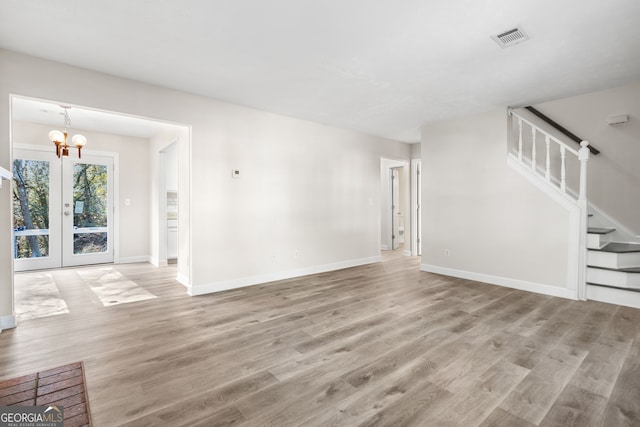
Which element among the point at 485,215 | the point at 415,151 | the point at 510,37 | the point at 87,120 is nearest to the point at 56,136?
the point at 87,120

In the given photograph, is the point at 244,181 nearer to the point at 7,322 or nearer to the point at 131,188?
the point at 7,322

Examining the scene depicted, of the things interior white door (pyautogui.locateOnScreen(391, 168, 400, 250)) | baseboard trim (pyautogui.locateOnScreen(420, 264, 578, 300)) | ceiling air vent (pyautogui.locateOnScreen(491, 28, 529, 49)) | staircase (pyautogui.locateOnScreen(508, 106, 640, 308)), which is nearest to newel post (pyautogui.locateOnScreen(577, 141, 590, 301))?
staircase (pyautogui.locateOnScreen(508, 106, 640, 308))

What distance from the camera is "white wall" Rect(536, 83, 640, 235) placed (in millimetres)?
4262

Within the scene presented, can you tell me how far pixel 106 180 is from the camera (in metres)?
6.40

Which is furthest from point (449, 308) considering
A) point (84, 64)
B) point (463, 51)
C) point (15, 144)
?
point (15, 144)

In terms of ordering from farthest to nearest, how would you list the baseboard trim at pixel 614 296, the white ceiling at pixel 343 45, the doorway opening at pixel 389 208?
the doorway opening at pixel 389 208, the baseboard trim at pixel 614 296, the white ceiling at pixel 343 45

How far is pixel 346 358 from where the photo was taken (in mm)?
2389

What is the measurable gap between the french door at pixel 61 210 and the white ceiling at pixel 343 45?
3.74m

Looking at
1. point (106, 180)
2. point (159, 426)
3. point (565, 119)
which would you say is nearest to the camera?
point (159, 426)

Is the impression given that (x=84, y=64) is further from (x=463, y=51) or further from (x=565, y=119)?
(x=565, y=119)

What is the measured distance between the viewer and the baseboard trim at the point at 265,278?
4.22m

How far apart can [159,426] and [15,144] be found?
6.45 meters

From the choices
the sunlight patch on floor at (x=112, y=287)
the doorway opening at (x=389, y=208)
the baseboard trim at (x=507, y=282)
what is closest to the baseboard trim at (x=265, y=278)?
the sunlight patch on floor at (x=112, y=287)

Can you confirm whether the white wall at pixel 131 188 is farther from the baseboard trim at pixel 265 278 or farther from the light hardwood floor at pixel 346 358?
the baseboard trim at pixel 265 278
